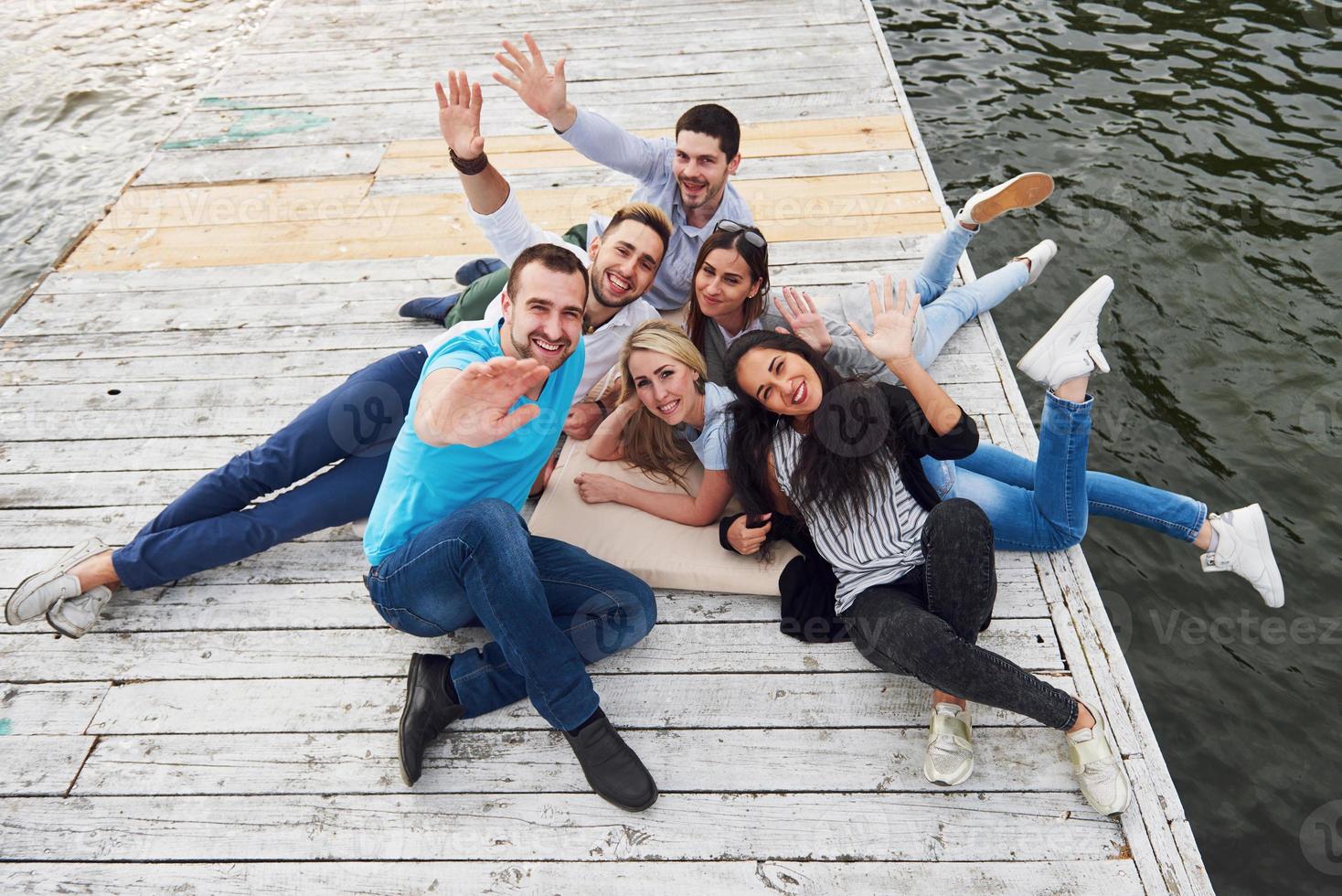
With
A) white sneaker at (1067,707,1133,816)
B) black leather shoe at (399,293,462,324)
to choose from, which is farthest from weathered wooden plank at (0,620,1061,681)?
black leather shoe at (399,293,462,324)

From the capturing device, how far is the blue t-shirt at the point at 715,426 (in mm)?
3166

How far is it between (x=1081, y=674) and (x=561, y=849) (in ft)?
5.79

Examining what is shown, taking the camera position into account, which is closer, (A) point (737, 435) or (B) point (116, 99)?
(A) point (737, 435)

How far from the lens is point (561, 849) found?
256 cm

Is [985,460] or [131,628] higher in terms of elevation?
[985,460]

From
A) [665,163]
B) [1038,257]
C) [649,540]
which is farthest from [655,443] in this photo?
[1038,257]

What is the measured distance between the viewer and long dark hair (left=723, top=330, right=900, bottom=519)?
2.89 metres

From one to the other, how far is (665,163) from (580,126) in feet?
1.37

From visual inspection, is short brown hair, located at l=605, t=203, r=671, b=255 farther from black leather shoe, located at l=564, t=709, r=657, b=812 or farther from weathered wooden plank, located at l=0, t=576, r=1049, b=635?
black leather shoe, located at l=564, t=709, r=657, b=812

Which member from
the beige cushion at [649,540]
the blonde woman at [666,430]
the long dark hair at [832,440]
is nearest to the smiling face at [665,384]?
the blonde woman at [666,430]

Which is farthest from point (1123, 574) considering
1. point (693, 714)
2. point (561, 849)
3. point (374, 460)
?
point (374, 460)

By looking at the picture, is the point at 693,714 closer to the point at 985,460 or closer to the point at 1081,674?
the point at 1081,674

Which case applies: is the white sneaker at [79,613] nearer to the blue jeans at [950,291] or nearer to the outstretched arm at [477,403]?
the outstretched arm at [477,403]

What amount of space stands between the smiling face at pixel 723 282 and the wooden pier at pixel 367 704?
3.89 feet
